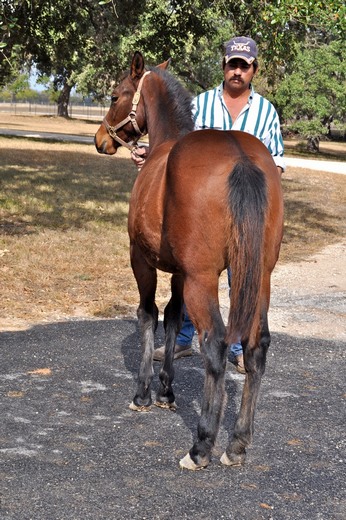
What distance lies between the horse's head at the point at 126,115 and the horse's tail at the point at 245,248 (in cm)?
183

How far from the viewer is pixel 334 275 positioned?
11.5 meters

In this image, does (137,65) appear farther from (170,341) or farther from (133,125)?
(170,341)

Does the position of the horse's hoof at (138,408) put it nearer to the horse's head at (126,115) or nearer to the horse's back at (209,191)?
the horse's back at (209,191)

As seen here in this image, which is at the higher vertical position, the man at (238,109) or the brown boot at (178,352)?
the man at (238,109)

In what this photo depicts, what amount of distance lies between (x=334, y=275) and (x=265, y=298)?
22.2 ft

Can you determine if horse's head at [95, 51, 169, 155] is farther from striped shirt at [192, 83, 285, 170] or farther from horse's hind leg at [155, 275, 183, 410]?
horse's hind leg at [155, 275, 183, 410]

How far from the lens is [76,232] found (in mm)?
13102

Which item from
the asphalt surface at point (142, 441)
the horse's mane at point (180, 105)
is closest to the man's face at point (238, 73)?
the horse's mane at point (180, 105)

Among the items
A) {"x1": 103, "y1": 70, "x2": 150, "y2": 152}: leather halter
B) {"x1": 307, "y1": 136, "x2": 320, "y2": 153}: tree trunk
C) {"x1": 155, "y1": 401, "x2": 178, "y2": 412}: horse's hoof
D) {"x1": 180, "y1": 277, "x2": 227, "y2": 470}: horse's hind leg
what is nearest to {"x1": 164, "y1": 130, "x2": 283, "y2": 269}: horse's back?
{"x1": 180, "y1": 277, "x2": 227, "y2": 470}: horse's hind leg

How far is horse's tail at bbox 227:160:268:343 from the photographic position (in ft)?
15.1

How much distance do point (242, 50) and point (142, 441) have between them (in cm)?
283

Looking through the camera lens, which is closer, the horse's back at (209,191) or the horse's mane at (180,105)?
the horse's back at (209,191)

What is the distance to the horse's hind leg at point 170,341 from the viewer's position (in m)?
5.82

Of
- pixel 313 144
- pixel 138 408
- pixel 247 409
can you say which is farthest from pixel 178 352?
pixel 313 144
